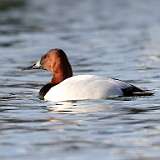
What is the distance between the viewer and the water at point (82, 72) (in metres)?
7.48

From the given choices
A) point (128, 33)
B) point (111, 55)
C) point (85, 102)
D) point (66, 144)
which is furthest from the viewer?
point (128, 33)

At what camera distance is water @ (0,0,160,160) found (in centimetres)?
748

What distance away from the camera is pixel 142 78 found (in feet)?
42.6

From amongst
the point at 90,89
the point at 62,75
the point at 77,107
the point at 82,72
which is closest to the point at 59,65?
the point at 62,75

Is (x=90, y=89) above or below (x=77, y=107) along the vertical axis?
above

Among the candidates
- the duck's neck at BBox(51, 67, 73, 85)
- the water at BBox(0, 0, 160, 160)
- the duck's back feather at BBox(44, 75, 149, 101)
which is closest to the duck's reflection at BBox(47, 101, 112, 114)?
the water at BBox(0, 0, 160, 160)

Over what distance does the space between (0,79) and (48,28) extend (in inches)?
415

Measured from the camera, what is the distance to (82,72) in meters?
14.3

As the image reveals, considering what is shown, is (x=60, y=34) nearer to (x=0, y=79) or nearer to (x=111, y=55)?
(x=111, y=55)

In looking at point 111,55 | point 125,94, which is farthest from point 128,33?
point 125,94

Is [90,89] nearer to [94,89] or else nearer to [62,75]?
[94,89]

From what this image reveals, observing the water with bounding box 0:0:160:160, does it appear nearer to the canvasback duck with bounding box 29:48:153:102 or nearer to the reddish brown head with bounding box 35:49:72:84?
the canvasback duck with bounding box 29:48:153:102

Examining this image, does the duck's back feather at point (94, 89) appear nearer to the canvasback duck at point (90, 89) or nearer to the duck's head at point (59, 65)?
the canvasback duck at point (90, 89)

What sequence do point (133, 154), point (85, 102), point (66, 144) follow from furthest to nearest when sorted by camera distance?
point (85, 102)
point (66, 144)
point (133, 154)
